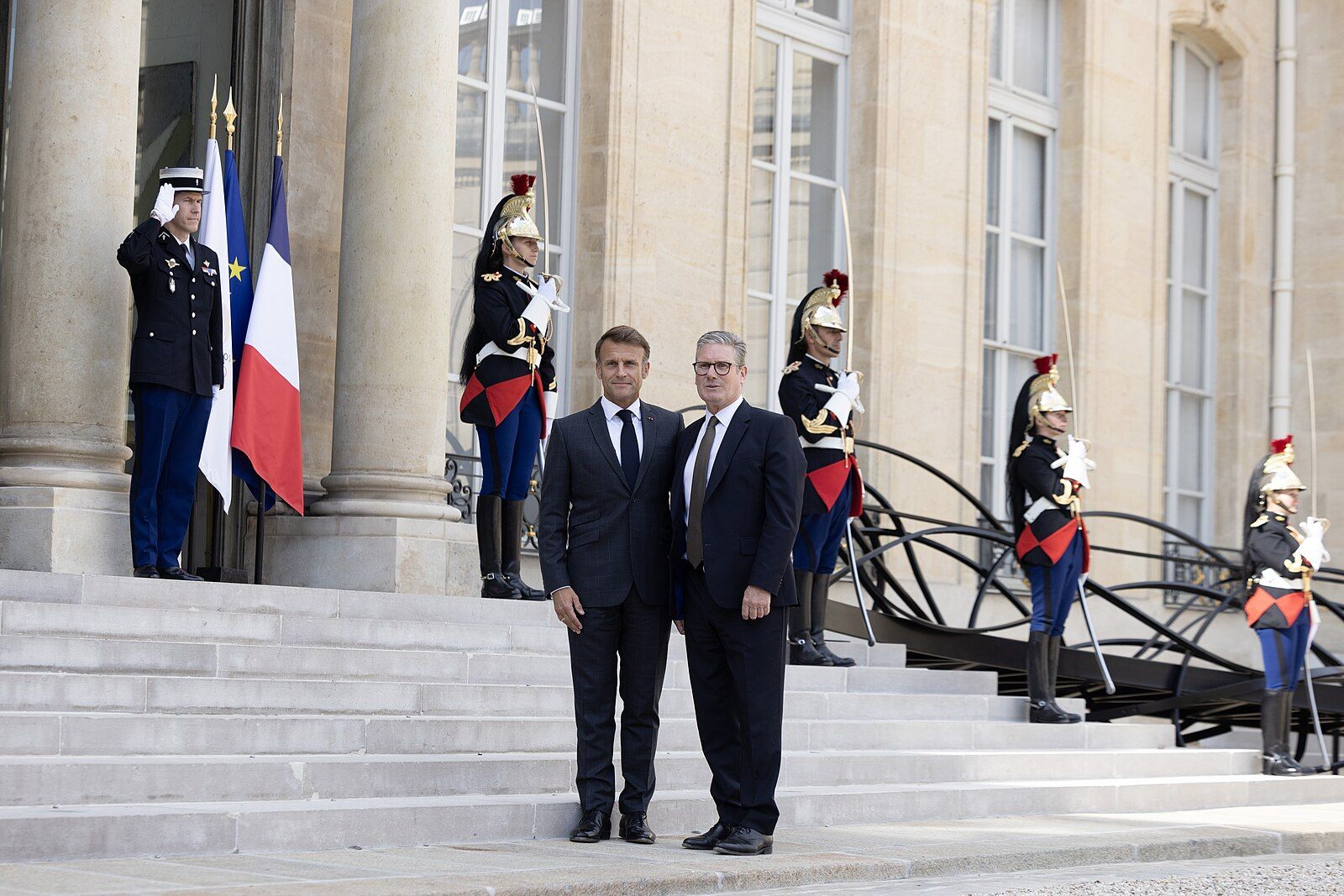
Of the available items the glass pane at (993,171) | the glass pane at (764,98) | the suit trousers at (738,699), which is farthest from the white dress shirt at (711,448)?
the glass pane at (993,171)

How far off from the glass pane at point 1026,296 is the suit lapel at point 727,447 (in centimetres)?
1037

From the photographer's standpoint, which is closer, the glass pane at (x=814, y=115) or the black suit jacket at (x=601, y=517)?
the black suit jacket at (x=601, y=517)

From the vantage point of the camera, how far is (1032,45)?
54.9 ft

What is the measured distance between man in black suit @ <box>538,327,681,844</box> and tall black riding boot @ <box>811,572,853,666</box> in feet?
11.1

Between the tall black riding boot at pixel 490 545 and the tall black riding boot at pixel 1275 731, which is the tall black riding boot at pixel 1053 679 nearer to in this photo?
the tall black riding boot at pixel 1275 731

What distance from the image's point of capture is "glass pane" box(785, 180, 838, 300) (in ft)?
47.4

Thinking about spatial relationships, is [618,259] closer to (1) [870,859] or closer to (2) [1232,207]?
(1) [870,859]

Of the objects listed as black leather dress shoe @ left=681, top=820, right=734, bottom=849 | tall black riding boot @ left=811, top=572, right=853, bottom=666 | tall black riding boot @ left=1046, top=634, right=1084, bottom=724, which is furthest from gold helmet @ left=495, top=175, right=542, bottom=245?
black leather dress shoe @ left=681, top=820, right=734, bottom=849

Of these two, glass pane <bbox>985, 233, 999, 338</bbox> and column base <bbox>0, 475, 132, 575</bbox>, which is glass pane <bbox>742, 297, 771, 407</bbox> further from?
column base <bbox>0, 475, 132, 575</bbox>

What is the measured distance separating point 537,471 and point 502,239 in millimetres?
2874

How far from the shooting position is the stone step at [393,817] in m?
5.30

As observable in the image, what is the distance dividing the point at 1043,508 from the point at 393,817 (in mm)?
5262

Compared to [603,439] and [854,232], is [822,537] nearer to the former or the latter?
[603,439]

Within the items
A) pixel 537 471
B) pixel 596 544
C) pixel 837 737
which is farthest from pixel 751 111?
pixel 596 544
